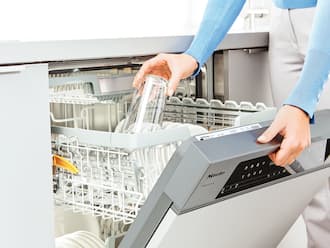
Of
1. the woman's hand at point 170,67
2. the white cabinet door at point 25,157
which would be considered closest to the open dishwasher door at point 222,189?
the white cabinet door at point 25,157

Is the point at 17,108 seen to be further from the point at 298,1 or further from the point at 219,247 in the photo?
the point at 298,1

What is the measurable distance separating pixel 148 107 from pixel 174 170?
1.10 ft

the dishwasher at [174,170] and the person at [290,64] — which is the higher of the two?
the person at [290,64]

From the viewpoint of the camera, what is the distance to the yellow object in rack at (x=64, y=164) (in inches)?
42.0

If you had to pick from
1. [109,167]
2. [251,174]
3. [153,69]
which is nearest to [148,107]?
[153,69]

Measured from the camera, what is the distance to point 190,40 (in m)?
1.29

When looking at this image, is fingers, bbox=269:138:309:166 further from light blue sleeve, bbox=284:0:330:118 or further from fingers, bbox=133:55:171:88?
fingers, bbox=133:55:171:88

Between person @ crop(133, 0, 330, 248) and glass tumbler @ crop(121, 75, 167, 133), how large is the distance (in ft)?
0.06

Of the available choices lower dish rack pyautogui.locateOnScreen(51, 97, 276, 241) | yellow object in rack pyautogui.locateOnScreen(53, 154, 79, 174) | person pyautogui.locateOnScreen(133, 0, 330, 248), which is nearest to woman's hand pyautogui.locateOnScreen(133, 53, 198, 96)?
person pyautogui.locateOnScreen(133, 0, 330, 248)

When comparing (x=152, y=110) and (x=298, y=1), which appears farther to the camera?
(x=298, y=1)

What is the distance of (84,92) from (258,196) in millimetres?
439

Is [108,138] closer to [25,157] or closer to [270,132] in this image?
[25,157]

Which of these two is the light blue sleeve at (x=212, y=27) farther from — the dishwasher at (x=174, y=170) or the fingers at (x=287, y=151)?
the fingers at (x=287, y=151)

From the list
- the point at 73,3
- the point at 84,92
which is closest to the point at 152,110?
the point at 84,92
